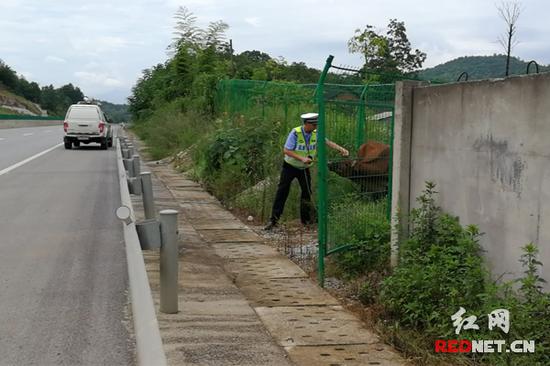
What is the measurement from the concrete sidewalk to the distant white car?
19.0m

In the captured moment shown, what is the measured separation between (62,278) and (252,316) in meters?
2.30

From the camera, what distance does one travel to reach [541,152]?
435 cm

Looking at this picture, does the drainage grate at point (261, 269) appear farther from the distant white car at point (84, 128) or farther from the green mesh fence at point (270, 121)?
the distant white car at point (84, 128)

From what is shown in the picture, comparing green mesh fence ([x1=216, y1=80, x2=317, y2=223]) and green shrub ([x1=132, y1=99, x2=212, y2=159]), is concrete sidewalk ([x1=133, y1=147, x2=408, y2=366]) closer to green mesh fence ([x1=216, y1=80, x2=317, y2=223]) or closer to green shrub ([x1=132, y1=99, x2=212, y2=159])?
green mesh fence ([x1=216, y1=80, x2=317, y2=223])

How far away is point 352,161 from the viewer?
6949 mm

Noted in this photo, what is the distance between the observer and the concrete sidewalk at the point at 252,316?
4.48 metres

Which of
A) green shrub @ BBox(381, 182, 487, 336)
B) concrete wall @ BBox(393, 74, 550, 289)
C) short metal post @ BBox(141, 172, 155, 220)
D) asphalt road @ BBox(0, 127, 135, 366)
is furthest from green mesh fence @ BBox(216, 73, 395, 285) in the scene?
asphalt road @ BBox(0, 127, 135, 366)

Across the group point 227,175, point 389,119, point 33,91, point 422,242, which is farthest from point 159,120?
point 33,91

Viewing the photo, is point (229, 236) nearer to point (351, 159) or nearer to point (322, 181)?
point (351, 159)

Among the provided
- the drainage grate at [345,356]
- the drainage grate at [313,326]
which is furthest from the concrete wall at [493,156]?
the drainage grate at [313,326]

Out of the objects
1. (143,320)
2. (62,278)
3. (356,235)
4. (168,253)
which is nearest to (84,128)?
(62,278)

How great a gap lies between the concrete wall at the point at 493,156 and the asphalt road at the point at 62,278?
2.95 m

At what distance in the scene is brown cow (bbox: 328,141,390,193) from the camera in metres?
6.97

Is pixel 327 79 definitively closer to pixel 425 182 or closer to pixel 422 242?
pixel 425 182
